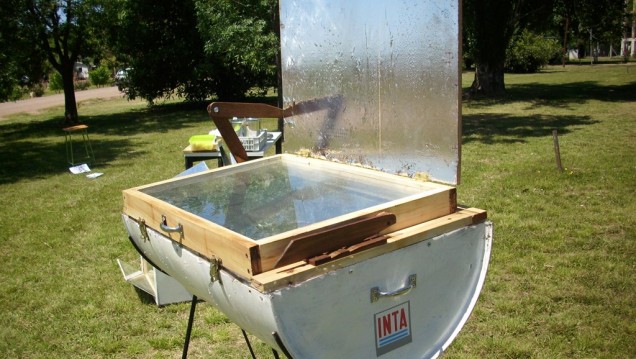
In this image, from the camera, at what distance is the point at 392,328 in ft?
5.07

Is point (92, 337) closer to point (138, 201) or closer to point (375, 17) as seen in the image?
point (138, 201)

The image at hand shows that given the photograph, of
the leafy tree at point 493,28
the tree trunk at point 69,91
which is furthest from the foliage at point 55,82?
the leafy tree at point 493,28

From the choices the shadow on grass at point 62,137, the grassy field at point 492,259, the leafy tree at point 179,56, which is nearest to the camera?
the grassy field at point 492,259

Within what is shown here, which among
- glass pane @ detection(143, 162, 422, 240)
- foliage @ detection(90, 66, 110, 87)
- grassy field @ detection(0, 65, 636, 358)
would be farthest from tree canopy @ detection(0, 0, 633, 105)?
foliage @ detection(90, 66, 110, 87)

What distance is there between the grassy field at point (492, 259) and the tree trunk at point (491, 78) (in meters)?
7.92

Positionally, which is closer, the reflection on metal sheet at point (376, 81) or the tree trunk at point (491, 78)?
the reflection on metal sheet at point (376, 81)

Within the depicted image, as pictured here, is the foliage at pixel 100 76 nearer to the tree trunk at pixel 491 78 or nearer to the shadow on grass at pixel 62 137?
the shadow on grass at pixel 62 137

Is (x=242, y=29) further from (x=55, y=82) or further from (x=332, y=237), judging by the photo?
(x=55, y=82)

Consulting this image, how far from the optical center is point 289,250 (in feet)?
4.50

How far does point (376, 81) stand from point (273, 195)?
576 mm

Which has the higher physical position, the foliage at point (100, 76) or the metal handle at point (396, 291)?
the foliage at point (100, 76)

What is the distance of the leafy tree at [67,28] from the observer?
549 inches

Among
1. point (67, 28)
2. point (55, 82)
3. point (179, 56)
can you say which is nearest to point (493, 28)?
point (179, 56)

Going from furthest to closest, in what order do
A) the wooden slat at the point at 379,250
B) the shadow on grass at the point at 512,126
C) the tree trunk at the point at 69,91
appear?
the tree trunk at the point at 69,91, the shadow on grass at the point at 512,126, the wooden slat at the point at 379,250
